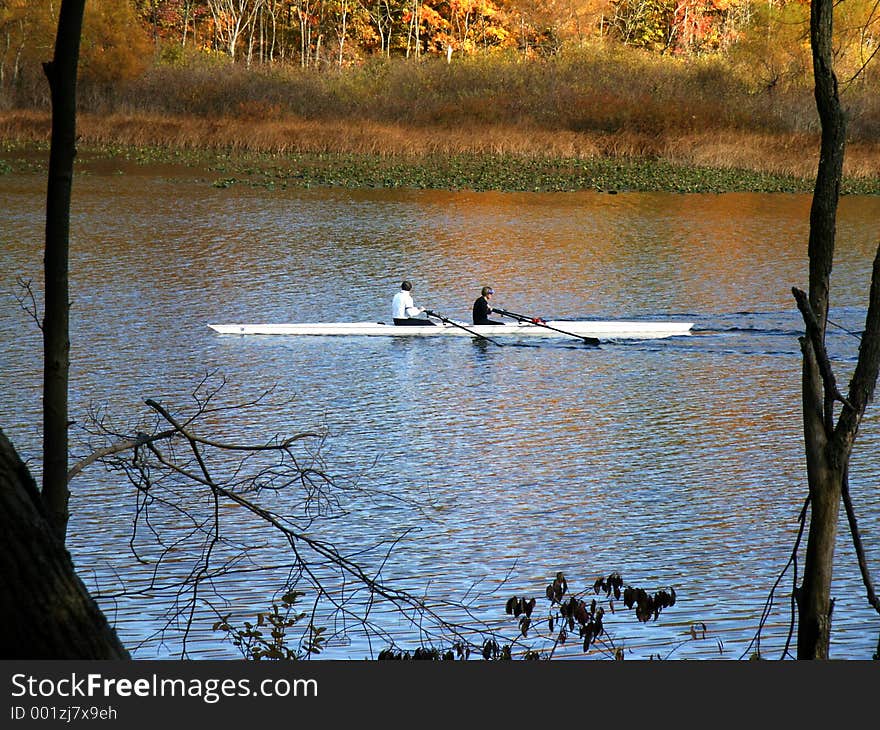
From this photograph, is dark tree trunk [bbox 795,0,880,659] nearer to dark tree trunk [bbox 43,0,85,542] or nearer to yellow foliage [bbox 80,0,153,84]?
dark tree trunk [bbox 43,0,85,542]

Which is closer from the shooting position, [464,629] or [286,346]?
[464,629]

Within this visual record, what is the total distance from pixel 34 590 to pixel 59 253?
193 cm

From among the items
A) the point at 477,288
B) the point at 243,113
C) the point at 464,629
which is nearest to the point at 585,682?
the point at 464,629

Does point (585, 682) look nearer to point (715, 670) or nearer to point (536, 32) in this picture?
point (715, 670)

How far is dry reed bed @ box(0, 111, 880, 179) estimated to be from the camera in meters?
46.2

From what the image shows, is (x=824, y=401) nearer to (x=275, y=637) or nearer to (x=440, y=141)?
(x=275, y=637)

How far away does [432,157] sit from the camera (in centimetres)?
4759

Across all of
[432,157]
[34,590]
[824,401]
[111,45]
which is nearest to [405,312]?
[824,401]

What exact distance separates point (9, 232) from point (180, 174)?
14.0 meters

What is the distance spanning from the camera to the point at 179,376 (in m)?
18.9

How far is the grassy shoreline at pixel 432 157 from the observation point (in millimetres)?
44062

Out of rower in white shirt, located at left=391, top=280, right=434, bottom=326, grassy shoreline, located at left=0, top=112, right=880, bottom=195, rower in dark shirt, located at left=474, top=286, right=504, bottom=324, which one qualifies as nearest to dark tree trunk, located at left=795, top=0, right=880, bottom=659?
rower in dark shirt, located at left=474, top=286, right=504, bottom=324

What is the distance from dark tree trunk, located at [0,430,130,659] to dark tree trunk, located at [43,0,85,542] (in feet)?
4.54

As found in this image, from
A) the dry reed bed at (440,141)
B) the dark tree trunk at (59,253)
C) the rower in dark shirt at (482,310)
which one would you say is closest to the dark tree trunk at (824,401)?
the dark tree trunk at (59,253)
